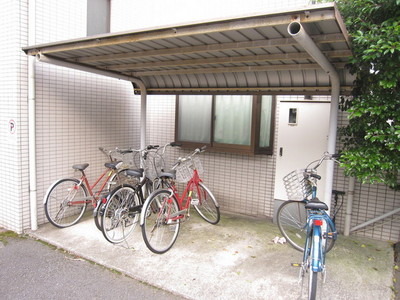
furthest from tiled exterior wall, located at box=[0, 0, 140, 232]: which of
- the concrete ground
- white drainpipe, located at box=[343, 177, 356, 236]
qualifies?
white drainpipe, located at box=[343, 177, 356, 236]

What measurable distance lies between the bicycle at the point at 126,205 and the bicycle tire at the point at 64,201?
2.84 feet

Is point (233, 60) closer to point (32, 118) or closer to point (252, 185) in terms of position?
point (252, 185)

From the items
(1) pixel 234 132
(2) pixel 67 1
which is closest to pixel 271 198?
(1) pixel 234 132

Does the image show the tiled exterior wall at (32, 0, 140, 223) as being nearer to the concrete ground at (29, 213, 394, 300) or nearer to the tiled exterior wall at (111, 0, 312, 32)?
the concrete ground at (29, 213, 394, 300)

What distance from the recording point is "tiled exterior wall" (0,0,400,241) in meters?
4.23

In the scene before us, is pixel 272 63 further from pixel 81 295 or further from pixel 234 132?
pixel 81 295

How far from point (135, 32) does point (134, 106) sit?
3115mm

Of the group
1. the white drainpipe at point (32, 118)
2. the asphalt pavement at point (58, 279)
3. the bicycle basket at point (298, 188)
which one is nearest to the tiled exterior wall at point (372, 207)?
the bicycle basket at point (298, 188)

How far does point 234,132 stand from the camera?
5438 millimetres

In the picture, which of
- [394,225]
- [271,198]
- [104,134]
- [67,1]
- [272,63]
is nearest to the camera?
[272,63]

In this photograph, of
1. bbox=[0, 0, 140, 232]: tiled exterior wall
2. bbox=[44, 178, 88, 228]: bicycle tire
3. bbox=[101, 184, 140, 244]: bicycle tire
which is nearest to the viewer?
bbox=[101, 184, 140, 244]: bicycle tire

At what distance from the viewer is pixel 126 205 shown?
4.17 m

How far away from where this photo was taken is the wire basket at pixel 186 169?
4.30 m

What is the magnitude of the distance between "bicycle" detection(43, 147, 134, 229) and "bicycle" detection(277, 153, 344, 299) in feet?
8.46
